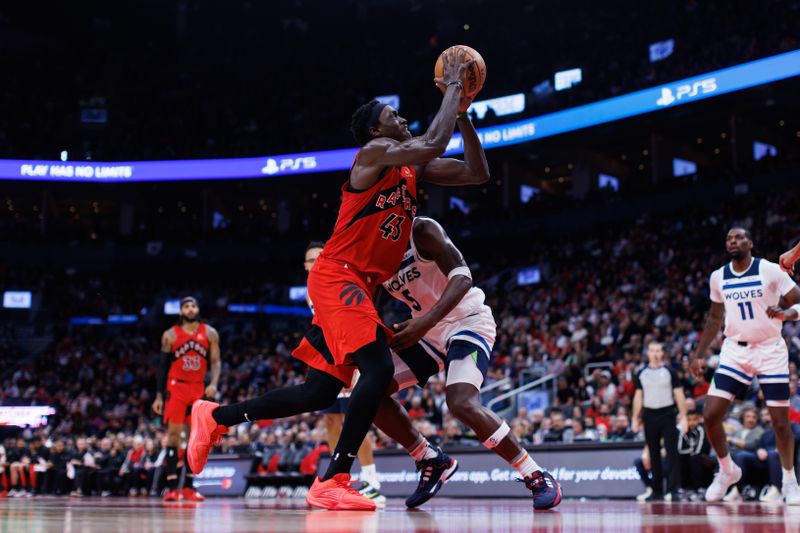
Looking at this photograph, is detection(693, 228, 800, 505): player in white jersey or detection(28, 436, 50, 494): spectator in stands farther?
detection(28, 436, 50, 494): spectator in stands

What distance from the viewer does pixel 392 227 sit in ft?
15.3

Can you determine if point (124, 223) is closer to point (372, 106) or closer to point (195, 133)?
point (195, 133)

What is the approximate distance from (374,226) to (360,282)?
0.97ft

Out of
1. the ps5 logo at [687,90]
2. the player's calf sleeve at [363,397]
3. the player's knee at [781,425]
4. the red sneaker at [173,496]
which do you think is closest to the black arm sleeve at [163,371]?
the red sneaker at [173,496]

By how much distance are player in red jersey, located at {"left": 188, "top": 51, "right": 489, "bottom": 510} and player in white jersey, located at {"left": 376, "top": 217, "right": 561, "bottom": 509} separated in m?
0.24

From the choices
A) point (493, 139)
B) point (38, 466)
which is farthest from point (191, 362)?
point (493, 139)

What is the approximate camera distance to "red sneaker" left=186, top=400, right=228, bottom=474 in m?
4.93

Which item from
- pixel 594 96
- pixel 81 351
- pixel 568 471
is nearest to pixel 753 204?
pixel 594 96

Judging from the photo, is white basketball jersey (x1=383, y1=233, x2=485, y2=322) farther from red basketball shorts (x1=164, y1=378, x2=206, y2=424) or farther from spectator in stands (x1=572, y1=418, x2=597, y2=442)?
spectator in stands (x1=572, y1=418, x2=597, y2=442)

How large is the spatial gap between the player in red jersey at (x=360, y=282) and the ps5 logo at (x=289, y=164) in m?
22.5

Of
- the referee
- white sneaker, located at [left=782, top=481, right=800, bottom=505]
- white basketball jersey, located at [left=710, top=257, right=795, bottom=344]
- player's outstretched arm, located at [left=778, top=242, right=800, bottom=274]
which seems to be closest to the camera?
player's outstretched arm, located at [left=778, top=242, right=800, bottom=274]

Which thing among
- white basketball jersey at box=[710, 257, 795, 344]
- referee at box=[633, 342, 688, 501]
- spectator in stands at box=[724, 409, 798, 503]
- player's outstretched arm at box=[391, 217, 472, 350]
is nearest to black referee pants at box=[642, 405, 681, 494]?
referee at box=[633, 342, 688, 501]

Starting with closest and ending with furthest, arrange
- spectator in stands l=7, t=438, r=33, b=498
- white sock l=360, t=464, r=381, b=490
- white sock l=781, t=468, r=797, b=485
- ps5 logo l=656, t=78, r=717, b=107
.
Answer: white sock l=781, t=468, r=797, b=485, white sock l=360, t=464, r=381, b=490, spectator in stands l=7, t=438, r=33, b=498, ps5 logo l=656, t=78, r=717, b=107

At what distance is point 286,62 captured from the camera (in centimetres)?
3334
